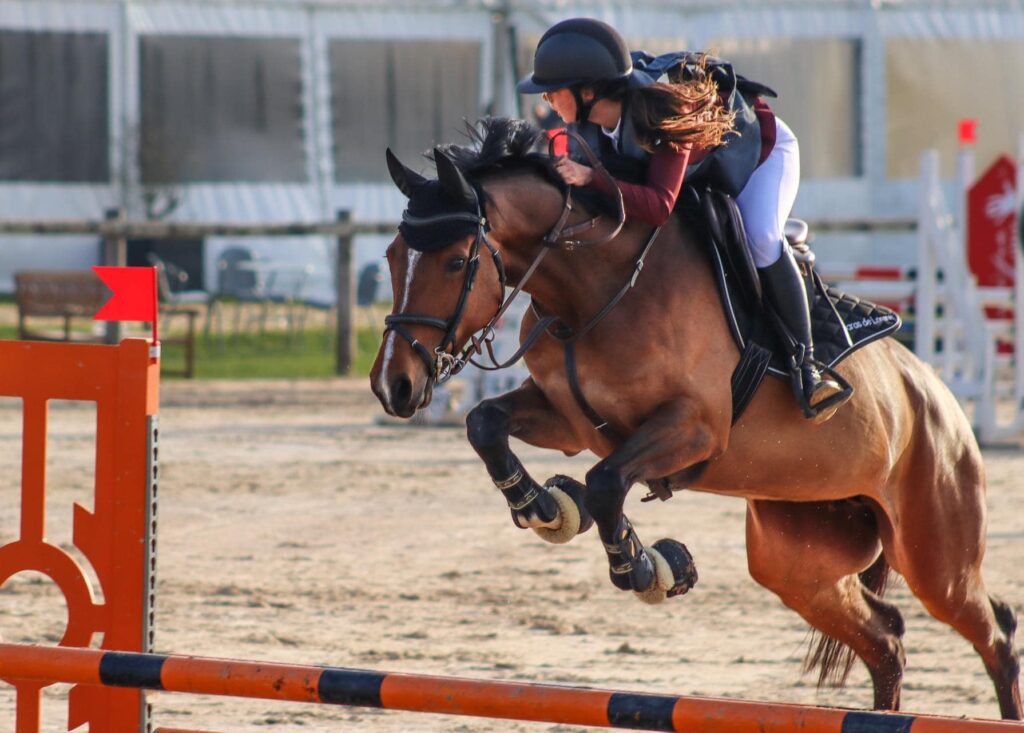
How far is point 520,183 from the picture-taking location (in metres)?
3.35

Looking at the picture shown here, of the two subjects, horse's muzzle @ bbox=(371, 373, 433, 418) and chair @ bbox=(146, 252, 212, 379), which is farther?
chair @ bbox=(146, 252, 212, 379)

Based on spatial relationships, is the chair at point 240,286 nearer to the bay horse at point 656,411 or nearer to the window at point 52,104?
the window at point 52,104

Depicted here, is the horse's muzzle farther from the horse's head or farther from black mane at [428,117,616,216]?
black mane at [428,117,616,216]

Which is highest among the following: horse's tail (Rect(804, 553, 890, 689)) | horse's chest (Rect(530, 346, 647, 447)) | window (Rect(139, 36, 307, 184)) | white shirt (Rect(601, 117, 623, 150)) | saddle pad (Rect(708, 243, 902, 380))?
window (Rect(139, 36, 307, 184))

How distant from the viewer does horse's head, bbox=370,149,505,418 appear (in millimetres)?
3033

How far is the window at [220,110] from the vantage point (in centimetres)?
1669

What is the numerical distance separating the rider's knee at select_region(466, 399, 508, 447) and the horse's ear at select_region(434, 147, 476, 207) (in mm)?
543

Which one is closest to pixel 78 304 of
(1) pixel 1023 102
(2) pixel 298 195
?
(2) pixel 298 195

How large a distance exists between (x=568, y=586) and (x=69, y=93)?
42.1 ft

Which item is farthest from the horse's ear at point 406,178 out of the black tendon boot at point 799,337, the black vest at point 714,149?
the black tendon boot at point 799,337

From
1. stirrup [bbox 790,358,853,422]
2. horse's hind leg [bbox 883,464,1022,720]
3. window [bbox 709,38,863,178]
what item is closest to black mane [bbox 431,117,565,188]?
stirrup [bbox 790,358,853,422]

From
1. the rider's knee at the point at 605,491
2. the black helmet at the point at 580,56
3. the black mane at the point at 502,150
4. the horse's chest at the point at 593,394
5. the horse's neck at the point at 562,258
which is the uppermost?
the black helmet at the point at 580,56

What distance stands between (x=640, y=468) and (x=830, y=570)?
116cm

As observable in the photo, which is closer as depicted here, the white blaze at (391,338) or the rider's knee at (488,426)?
the white blaze at (391,338)
